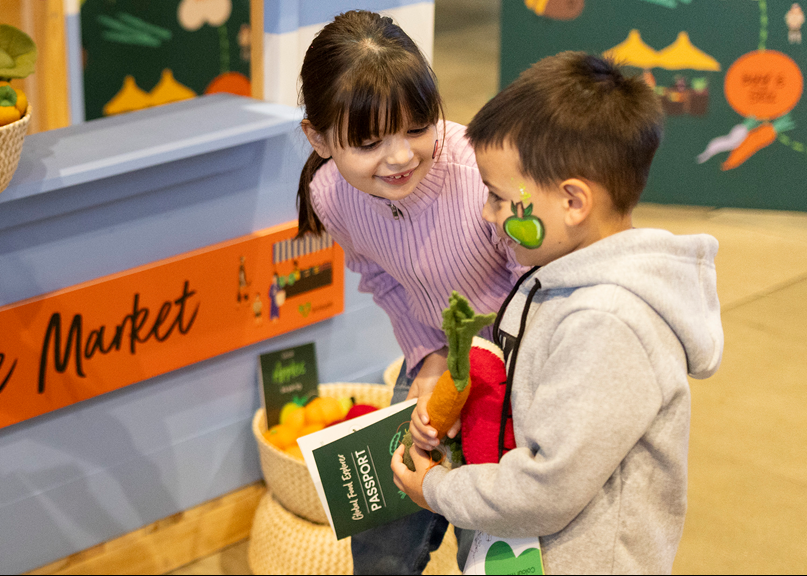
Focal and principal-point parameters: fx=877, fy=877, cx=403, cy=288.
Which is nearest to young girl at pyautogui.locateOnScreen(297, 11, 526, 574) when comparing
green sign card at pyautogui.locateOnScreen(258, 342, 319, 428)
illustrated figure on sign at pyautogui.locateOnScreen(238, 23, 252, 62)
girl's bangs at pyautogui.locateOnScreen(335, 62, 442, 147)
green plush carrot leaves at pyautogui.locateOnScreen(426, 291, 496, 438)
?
girl's bangs at pyautogui.locateOnScreen(335, 62, 442, 147)

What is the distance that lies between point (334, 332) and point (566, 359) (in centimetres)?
147

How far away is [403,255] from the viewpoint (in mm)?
1326

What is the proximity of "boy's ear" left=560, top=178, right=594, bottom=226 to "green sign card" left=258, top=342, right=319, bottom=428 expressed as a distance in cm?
134

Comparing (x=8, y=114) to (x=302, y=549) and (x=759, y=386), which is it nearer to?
(x=302, y=549)

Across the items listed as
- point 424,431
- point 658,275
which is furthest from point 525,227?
point 424,431

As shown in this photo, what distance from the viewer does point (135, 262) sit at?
1.83m

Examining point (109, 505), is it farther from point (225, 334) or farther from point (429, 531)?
point (429, 531)

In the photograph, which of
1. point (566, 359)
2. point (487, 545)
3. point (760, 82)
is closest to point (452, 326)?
point (566, 359)

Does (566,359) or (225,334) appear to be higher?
(566,359)

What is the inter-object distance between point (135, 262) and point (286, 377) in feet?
1.63

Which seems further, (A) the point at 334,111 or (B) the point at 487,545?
(A) the point at 334,111

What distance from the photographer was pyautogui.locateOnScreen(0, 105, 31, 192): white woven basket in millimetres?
1389

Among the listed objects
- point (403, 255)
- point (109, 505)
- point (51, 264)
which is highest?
point (403, 255)

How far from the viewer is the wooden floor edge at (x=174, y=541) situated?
6.47ft
